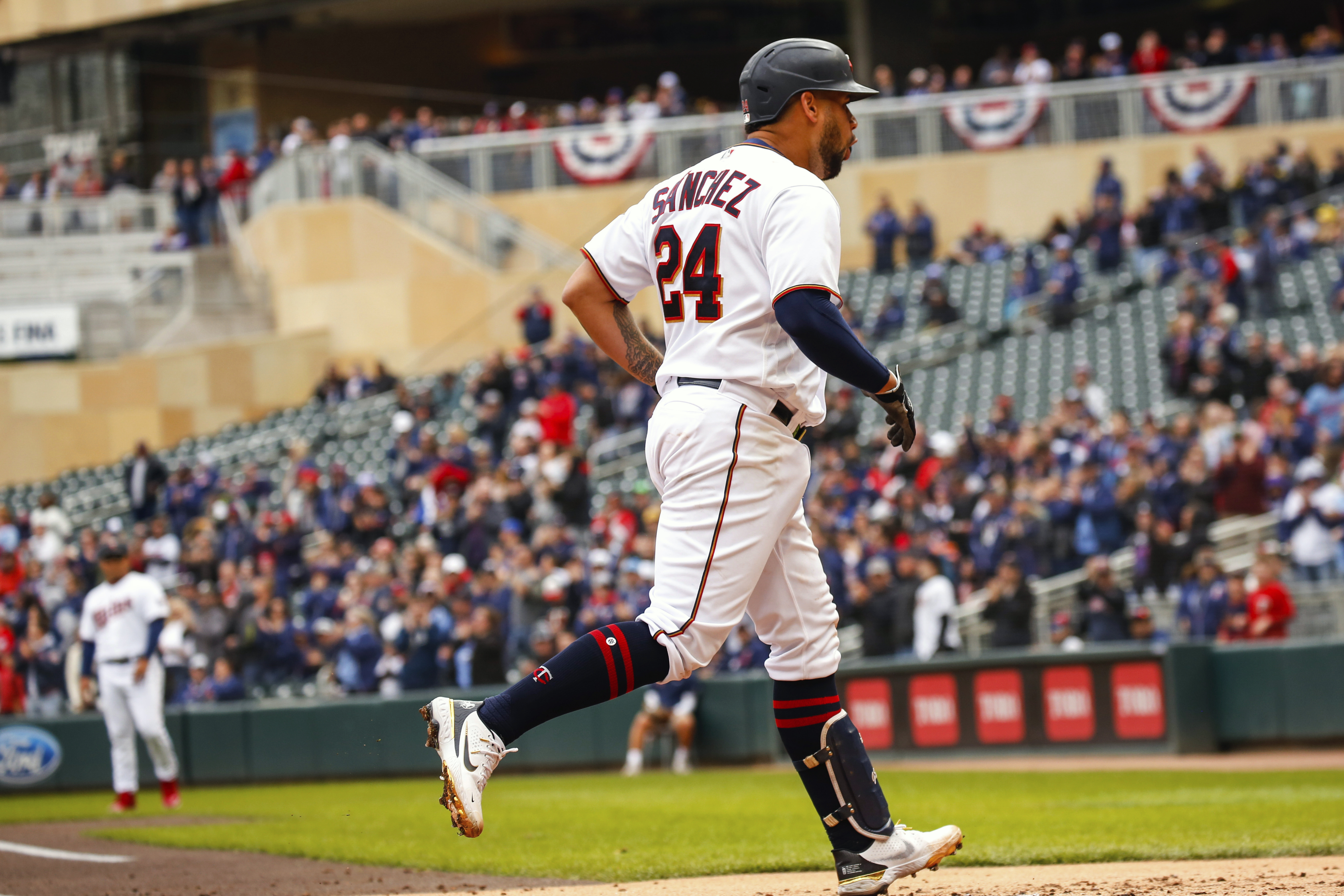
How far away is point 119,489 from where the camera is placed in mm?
24625

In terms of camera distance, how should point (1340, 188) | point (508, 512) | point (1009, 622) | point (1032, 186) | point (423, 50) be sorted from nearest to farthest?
1. point (1009, 622)
2. point (508, 512)
3. point (1340, 188)
4. point (1032, 186)
5. point (423, 50)

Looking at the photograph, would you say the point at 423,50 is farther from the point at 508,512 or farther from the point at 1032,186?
the point at 508,512

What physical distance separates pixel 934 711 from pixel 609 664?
1073cm

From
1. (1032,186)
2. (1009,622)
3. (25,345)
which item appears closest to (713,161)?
(1009,622)

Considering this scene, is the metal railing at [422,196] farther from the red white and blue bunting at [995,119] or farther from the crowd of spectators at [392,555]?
the red white and blue bunting at [995,119]

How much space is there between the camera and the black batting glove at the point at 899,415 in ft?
14.6

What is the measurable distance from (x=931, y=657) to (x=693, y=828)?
585 centimetres

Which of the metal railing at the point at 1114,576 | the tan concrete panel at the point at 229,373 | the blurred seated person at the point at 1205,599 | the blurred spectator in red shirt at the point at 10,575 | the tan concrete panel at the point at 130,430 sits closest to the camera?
the blurred seated person at the point at 1205,599

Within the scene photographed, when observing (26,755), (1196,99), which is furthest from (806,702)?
(1196,99)

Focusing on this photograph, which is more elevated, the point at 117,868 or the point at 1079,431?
the point at 1079,431

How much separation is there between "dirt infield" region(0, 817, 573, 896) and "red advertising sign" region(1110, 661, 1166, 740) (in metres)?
7.90

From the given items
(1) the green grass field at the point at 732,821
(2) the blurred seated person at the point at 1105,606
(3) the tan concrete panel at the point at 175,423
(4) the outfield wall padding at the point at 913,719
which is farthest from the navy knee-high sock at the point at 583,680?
(3) the tan concrete panel at the point at 175,423

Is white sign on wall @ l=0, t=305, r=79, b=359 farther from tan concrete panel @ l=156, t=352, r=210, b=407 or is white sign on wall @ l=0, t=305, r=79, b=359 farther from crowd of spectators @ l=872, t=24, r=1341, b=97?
crowd of spectators @ l=872, t=24, r=1341, b=97

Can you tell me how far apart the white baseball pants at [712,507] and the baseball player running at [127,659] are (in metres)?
8.72
